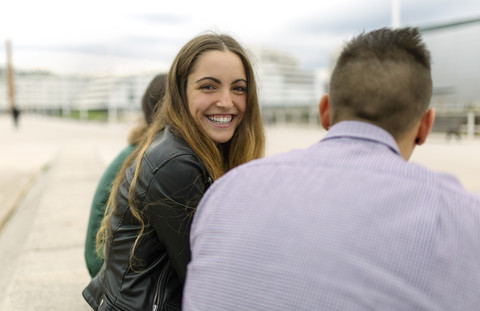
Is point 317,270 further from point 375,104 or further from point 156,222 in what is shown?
point 156,222

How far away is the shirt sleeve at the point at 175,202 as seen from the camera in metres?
1.83

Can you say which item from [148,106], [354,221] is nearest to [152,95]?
[148,106]

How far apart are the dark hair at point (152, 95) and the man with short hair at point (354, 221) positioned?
2.04 m

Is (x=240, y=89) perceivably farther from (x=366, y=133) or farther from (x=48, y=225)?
(x=48, y=225)

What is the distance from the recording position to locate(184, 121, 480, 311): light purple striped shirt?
104 centimetres

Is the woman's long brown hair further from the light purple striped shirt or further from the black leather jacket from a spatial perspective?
the light purple striped shirt

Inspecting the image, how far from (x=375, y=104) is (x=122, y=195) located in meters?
1.16

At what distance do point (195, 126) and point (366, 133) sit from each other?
1.22 meters

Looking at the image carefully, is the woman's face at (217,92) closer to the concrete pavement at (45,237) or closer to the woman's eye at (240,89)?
the woman's eye at (240,89)

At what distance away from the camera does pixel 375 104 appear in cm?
127

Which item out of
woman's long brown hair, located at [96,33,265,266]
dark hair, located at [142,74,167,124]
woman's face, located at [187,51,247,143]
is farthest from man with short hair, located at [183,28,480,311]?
dark hair, located at [142,74,167,124]

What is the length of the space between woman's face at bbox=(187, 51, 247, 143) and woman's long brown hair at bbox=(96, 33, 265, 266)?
3 cm

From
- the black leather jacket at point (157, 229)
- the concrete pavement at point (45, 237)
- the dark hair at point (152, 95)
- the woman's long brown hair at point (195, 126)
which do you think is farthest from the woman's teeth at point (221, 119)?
the concrete pavement at point (45, 237)

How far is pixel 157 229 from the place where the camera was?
1883 mm
